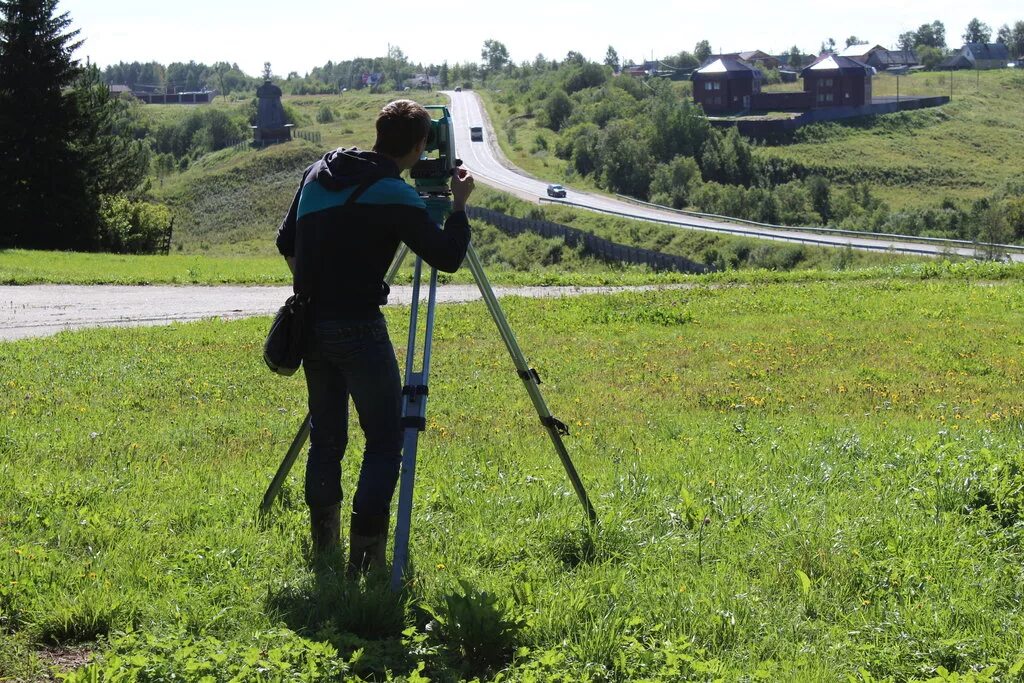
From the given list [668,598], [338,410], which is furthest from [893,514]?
[338,410]

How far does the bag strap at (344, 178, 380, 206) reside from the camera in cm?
482

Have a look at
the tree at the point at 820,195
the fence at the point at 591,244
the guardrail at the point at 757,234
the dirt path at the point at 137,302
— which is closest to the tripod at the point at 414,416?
the dirt path at the point at 137,302

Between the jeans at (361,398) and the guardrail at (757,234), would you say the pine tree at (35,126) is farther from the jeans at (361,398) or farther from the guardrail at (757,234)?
the guardrail at (757,234)

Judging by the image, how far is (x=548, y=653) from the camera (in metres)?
4.15

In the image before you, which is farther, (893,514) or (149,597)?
(893,514)

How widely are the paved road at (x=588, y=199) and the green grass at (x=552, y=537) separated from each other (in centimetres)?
4199

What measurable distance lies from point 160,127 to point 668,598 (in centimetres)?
16496

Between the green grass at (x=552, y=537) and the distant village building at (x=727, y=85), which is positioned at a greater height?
the distant village building at (x=727, y=85)

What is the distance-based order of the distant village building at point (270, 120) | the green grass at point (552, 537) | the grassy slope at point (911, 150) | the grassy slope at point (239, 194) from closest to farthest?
the green grass at point (552, 537)
the grassy slope at point (239, 194)
the grassy slope at point (911, 150)
the distant village building at point (270, 120)

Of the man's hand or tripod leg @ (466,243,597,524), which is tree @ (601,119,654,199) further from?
the man's hand

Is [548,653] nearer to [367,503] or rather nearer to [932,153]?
[367,503]

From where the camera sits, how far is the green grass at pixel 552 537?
436cm

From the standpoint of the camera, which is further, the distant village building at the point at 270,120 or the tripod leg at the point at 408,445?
the distant village building at the point at 270,120

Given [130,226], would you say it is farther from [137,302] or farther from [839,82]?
[839,82]
